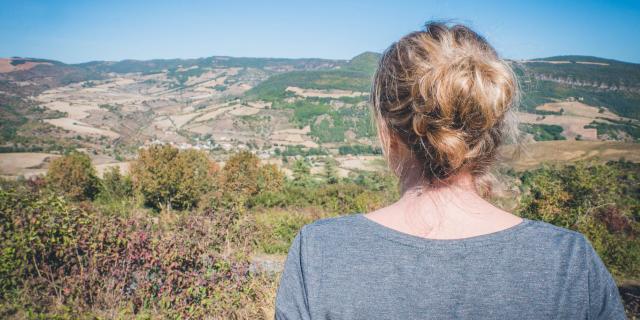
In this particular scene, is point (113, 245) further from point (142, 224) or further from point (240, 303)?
point (240, 303)

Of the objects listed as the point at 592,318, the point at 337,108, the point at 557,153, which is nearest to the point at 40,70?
the point at 337,108

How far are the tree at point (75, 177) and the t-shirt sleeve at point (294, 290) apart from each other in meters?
35.8

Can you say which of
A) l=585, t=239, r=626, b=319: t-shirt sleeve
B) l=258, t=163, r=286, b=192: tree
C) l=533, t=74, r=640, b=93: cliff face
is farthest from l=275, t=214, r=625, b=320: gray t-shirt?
l=533, t=74, r=640, b=93: cliff face

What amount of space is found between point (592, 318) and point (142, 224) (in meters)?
6.53

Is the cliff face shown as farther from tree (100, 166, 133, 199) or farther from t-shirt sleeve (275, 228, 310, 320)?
t-shirt sleeve (275, 228, 310, 320)

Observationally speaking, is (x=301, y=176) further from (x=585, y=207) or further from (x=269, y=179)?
(x=585, y=207)

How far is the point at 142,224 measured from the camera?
245 inches

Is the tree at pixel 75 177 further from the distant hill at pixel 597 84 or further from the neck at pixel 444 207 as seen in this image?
the distant hill at pixel 597 84

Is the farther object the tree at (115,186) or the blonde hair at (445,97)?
the tree at (115,186)

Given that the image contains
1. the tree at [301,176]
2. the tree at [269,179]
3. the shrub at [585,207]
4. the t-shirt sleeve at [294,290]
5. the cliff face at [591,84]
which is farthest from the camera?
the cliff face at [591,84]

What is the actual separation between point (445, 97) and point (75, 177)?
3719 cm

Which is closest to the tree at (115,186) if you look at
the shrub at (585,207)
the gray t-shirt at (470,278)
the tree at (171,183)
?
the tree at (171,183)

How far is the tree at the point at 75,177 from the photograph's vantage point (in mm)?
30734

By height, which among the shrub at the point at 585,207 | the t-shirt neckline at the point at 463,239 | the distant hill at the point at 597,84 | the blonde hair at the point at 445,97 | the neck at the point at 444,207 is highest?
the distant hill at the point at 597,84
